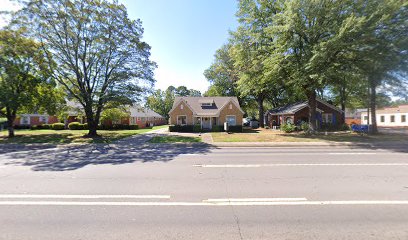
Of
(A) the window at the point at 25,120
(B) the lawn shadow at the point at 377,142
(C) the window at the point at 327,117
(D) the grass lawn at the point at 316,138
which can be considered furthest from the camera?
(A) the window at the point at 25,120

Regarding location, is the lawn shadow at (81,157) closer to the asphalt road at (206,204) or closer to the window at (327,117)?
the asphalt road at (206,204)

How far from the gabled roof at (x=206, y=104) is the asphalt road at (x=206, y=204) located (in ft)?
90.7

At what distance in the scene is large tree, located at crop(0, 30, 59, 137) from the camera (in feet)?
74.3

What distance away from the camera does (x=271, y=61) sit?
73.4ft

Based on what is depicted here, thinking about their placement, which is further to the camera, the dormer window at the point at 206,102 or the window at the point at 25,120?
the window at the point at 25,120

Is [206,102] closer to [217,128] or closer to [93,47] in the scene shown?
[217,128]

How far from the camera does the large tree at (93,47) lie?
2214 cm

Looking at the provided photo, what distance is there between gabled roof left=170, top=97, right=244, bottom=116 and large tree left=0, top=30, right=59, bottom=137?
55.4 ft

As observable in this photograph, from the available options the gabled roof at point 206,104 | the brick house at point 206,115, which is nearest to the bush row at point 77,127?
the brick house at point 206,115

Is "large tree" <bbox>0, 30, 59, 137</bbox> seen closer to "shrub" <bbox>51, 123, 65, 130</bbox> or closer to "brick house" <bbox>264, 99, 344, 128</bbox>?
"shrub" <bbox>51, 123, 65, 130</bbox>
